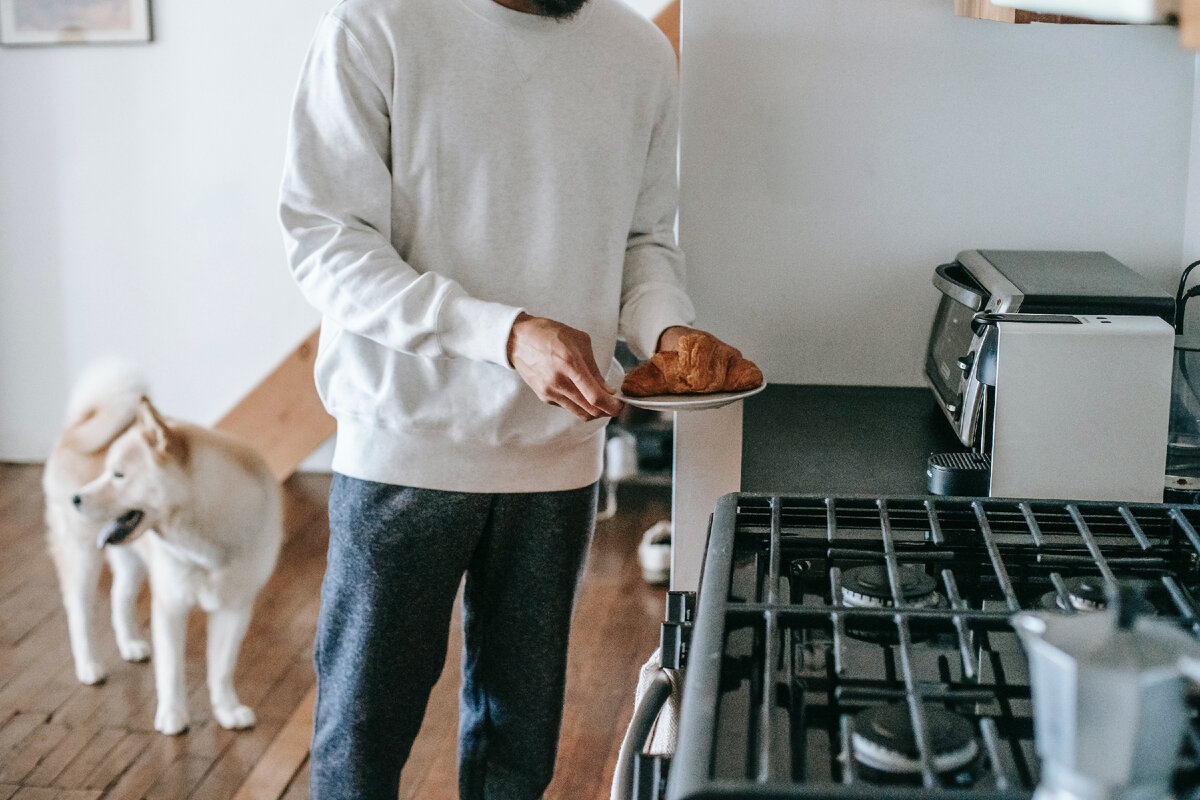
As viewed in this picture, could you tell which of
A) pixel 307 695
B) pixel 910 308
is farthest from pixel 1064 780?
pixel 307 695

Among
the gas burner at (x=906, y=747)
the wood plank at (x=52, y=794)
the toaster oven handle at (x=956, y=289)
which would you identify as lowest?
the wood plank at (x=52, y=794)

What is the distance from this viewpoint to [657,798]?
0.76 metres

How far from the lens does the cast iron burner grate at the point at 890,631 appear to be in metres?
0.67

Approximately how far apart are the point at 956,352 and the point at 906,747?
820 millimetres

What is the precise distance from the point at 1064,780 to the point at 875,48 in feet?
4.11

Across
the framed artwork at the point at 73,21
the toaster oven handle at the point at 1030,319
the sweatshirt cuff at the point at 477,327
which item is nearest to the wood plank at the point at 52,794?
the sweatshirt cuff at the point at 477,327

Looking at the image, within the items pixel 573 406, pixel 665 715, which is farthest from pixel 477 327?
pixel 665 715

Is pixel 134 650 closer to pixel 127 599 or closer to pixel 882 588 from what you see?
→ pixel 127 599

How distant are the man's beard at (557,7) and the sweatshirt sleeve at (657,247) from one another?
176 millimetres

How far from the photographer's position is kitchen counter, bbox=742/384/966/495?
1.26 m

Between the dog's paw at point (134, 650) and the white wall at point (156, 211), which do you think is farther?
the white wall at point (156, 211)

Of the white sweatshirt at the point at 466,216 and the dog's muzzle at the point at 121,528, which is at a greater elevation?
the white sweatshirt at the point at 466,216

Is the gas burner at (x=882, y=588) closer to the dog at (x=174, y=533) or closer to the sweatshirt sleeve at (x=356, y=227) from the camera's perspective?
the sweatshirt sleeve at (x=356, y=227)

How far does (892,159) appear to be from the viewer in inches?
64.0
